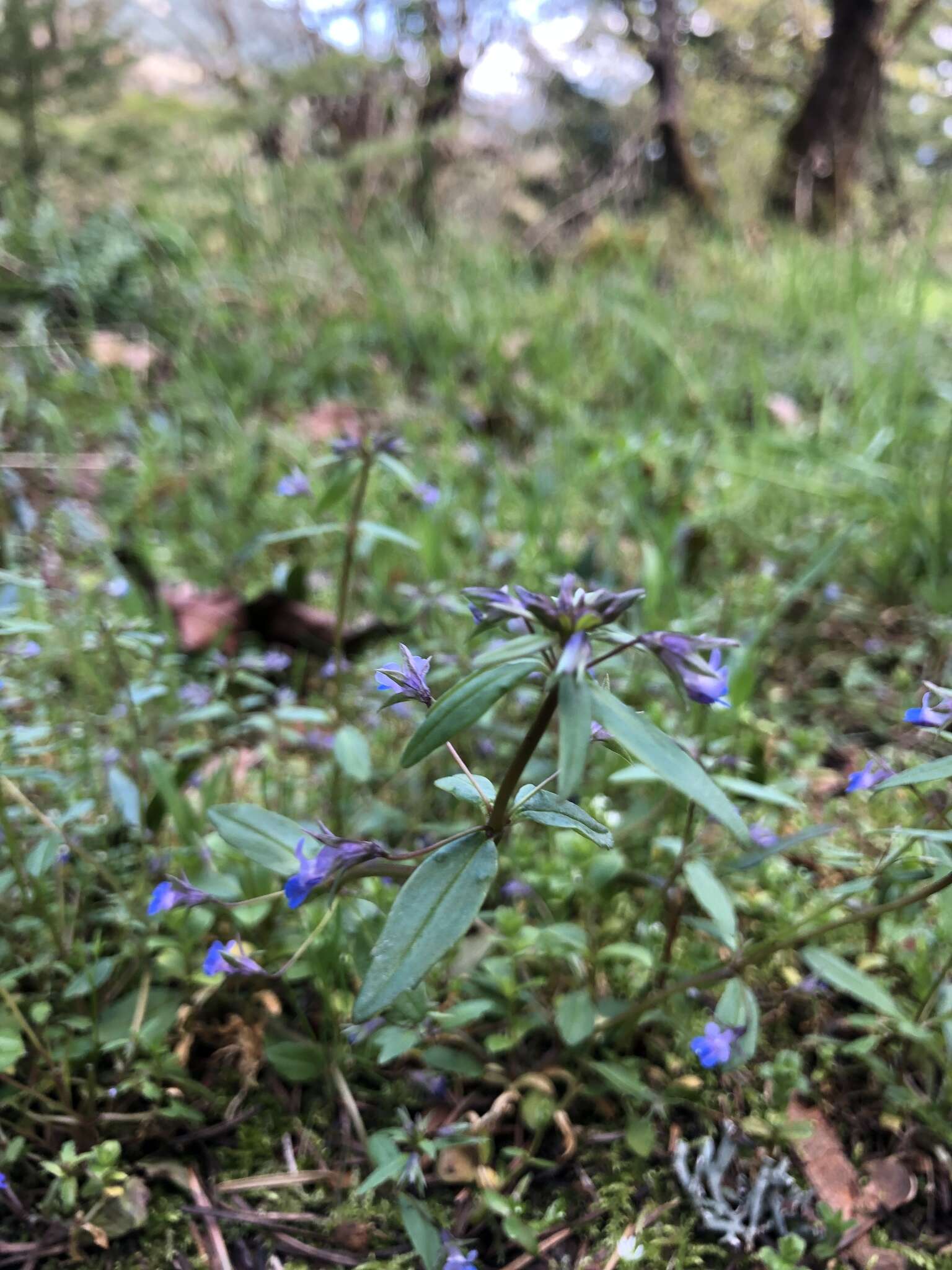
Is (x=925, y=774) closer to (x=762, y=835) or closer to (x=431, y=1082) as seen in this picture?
(x=762, y=835)

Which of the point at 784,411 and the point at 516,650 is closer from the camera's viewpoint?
the point at 516,650

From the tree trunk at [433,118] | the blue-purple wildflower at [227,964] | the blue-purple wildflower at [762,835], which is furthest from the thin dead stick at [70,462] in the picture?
the tree trunk at [433,118]

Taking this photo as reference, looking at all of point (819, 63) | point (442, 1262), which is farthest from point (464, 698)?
point (819, 63)

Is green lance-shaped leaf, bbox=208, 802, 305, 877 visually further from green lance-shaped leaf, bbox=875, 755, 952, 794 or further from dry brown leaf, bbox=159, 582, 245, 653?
dry brown leaf, bbox=159, 582, 245, 653

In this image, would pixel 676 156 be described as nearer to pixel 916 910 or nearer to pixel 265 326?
pixel 265 326

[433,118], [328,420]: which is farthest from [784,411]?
[433,118]

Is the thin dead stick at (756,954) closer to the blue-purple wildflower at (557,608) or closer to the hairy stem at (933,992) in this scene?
the hairy stem at (933,992)

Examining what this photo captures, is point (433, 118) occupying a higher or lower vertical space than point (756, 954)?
higher
